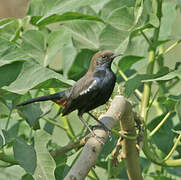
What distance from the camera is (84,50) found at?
11.0 ft

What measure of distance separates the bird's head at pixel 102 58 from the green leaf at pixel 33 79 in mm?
663

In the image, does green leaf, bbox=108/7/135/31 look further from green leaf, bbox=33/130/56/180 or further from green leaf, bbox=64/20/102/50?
green leaf, bbox=33/130/56/180

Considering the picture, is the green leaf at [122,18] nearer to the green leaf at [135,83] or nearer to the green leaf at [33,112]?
the green leaf at [135,83]

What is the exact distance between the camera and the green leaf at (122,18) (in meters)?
2.91

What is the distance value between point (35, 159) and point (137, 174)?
60 cm

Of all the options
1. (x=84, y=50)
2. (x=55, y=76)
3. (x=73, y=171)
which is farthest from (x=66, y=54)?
(x=73, y=171)

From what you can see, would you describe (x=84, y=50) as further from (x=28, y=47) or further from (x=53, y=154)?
(x=53, y=154)

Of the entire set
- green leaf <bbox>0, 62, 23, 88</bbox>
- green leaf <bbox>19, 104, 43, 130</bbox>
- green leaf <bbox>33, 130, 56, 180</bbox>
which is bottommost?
green leaf <bbox>33, 130, 56, 180</bbox>

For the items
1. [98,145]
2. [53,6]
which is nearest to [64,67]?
[53,6]

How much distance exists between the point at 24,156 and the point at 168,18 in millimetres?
1686

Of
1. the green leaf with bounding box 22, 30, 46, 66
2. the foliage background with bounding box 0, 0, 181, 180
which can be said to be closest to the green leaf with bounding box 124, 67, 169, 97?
the foliage background with bounding box 0, 0, 181, 180

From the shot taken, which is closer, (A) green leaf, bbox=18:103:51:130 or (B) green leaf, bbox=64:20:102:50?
(A) green leaf, bbox=18:103:51:130

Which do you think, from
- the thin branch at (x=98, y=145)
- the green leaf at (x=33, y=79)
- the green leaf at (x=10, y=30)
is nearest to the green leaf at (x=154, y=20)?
the thin branch at (x=98, y=145)

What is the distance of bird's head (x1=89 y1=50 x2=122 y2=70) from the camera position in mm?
3269
